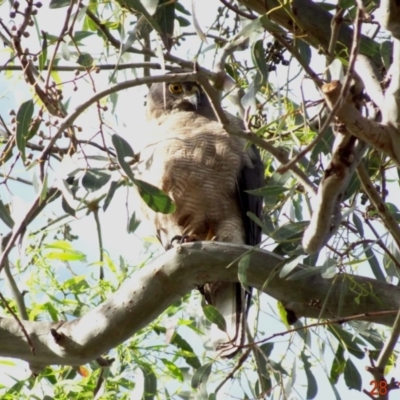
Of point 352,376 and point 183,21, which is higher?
point 183,21

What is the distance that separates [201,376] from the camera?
3086 mm

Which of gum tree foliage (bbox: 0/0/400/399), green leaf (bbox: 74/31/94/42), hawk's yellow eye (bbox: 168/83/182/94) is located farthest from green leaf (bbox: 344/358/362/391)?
hawk's yellow eye (bbox: 168/83/182/94)

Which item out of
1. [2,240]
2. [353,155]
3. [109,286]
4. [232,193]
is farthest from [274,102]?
[353,155]

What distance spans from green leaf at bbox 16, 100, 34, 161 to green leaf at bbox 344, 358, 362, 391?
1528mm

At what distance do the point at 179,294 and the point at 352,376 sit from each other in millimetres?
845

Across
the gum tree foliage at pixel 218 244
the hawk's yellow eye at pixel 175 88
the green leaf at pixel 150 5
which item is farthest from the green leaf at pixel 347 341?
the hawk's yellow eye at pixel 175 88

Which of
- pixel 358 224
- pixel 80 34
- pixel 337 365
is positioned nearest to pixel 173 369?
pixel 337 365

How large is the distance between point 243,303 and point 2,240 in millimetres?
1058

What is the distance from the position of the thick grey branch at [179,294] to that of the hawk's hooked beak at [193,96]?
1.86 metres

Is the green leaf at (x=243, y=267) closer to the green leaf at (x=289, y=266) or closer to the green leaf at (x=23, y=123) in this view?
the green leaf at (x=289, y=266)

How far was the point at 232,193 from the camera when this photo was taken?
4020mm

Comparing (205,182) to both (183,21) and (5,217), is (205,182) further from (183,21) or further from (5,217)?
(5,217)

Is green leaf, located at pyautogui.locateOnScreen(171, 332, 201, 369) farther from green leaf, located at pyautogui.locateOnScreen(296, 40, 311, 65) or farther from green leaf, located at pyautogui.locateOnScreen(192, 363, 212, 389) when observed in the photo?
green leaf, located at pyautogui.locateOnScreen(296, 40, 311, 65)

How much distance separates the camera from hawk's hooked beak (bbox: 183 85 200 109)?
14.8 feet
